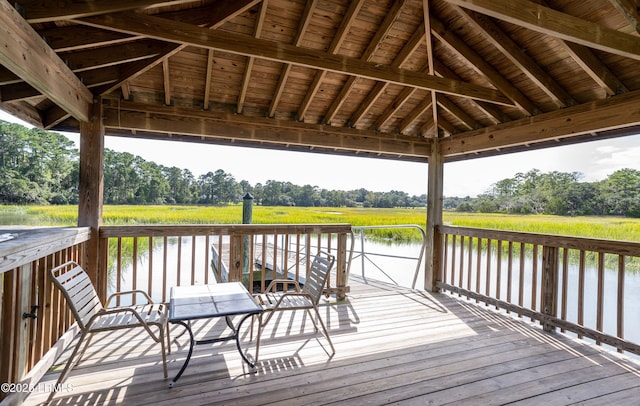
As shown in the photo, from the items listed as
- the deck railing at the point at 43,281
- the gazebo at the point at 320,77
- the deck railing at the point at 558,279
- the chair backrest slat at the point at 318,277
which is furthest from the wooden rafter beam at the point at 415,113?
the chair backrest slat at the point at 318,277

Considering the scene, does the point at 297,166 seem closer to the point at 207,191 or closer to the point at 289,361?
the point at 207,191

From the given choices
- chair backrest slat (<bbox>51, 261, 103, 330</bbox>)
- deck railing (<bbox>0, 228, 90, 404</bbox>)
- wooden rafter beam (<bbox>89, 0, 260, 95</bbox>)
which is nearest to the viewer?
deck railing (<bbox>0, 228, 90, 404</bbox>)

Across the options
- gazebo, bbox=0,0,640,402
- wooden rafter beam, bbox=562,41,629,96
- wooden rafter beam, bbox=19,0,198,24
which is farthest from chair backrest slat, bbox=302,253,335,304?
wooden rafter beam, bbox=562,41,629,96

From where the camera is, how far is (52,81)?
255 cm

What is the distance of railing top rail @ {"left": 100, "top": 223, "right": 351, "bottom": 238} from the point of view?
3664 mm

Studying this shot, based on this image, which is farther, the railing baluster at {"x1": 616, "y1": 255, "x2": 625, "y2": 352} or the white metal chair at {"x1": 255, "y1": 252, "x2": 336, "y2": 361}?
the railing baluster at {"x1": 616, "y1": 255, "x2": 625, "y2": 352}

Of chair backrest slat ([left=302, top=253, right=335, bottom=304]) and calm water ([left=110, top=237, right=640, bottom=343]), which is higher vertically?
chair backrest slat ([left=302, top=253, right=335, bottom=304])

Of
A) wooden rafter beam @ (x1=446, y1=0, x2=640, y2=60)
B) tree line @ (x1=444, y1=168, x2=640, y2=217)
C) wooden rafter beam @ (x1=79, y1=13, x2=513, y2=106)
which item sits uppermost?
wooden rafter beam @ (x1=79, y1=13, x2=513, y2=106)

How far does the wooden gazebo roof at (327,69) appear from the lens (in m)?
2.38

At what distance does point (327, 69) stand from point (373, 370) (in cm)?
279

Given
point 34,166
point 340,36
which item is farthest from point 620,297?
point 34,166

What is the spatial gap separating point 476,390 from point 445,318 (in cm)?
166

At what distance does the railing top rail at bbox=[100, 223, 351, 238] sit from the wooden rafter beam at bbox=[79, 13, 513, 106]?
212 centimetres

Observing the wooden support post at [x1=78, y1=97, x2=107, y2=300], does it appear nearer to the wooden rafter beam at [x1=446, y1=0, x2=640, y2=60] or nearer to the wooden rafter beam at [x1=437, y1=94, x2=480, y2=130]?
the wooden rafter beam at [x1=446, y1=0, x2=640, y2=60]
